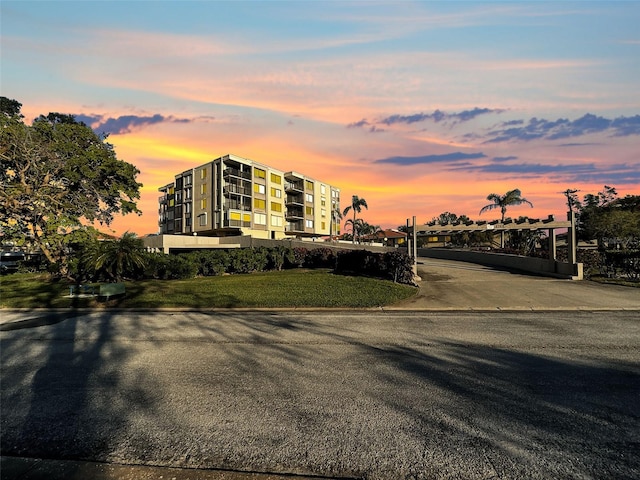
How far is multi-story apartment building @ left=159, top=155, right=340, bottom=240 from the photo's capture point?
185 feet

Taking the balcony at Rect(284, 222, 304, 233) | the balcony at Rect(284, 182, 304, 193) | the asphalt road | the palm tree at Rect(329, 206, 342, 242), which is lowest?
the asphalt road

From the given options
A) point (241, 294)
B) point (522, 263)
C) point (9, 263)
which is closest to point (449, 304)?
point (241, 294)

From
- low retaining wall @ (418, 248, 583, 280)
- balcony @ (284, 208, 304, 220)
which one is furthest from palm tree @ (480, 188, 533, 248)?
balcony @ (284, 208, 304, 220)

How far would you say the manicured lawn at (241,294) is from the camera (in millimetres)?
11971

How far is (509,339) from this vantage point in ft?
24.1

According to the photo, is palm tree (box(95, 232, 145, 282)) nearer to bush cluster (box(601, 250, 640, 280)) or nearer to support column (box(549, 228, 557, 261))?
support column (box(549, 228, 557, 261))

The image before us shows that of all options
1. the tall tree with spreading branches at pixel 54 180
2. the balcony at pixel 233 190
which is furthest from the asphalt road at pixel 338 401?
the balcony at pixel 233 190

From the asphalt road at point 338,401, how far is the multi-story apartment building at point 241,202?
49776mm

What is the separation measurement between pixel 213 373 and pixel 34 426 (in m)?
2.17

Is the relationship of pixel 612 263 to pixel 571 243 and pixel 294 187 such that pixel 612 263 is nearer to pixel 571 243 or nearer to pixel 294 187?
pixel 571 243

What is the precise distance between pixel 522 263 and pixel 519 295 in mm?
11388

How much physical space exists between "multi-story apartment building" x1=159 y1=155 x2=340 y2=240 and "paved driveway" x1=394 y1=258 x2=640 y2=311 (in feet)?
145

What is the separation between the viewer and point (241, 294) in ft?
44.7

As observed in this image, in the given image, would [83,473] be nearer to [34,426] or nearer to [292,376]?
[34,426]
